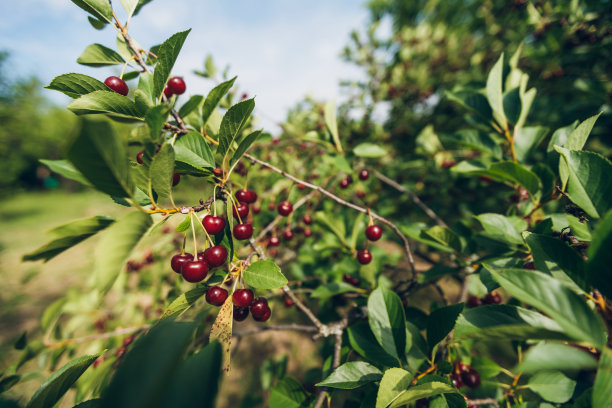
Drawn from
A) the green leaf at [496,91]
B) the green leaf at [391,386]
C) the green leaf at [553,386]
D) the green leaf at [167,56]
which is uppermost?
the green leaf at [496,91]

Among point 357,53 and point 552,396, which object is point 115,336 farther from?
point 357,53

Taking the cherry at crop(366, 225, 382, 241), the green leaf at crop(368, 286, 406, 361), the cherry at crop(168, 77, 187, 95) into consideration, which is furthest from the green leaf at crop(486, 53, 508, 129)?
the cherry at crop(168, 77, 187, 95)

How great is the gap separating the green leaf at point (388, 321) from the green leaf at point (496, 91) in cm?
122

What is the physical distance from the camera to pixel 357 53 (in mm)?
3871

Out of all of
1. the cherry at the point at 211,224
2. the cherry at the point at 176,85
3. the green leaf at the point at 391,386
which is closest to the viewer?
the green leaf at the point at 391,386

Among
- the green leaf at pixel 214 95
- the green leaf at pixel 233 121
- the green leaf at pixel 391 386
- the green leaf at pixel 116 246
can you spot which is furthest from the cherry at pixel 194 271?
the green leaf at pixel 391 386

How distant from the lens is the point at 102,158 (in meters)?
0.55

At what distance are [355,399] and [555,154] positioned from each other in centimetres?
164

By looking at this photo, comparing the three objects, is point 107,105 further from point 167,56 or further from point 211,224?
point 211,224

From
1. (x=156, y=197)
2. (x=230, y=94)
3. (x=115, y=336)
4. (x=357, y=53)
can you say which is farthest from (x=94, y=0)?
(x=357, y=53)

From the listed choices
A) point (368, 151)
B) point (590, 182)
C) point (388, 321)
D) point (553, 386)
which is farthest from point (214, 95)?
point (553, 386)

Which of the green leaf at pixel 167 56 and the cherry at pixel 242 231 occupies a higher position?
the green leaf at pixel 167 56

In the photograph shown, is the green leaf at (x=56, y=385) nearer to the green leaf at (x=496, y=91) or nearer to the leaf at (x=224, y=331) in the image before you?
the leaf at (x=224, y=331)

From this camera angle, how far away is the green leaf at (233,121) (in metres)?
0.83
